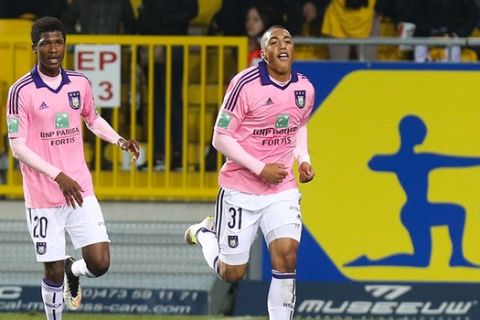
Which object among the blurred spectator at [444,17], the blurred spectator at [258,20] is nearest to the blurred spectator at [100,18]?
the blurred spectator at [258,20]

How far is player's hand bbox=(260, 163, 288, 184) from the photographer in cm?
1151

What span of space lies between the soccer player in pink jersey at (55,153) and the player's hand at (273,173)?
95 centimetres

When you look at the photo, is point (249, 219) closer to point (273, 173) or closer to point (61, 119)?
point (273, 173)

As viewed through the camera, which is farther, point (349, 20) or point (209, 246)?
point (349, 20)

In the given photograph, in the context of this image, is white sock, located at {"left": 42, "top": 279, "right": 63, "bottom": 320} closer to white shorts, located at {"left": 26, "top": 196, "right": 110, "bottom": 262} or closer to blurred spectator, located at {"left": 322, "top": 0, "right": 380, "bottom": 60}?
white shorts, located at {"left": 26, "top": 196, "right": 110, "bottom": 262}

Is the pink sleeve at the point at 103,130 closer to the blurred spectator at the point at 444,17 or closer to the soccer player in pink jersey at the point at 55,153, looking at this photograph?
the soccer player in pink jersey at the point at 55,153

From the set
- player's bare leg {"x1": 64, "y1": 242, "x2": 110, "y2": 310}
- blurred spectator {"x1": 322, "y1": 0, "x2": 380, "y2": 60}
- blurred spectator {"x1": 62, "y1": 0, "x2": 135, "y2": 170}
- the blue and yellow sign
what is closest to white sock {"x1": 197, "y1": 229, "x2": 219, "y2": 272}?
player's bare leg {"x1": 64, "y1": 242, "x2": 110, "y2": 310}

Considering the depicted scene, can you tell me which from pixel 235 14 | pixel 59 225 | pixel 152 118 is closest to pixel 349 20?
pixel 235 14

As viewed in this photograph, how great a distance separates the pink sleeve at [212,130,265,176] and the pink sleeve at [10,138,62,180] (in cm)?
107

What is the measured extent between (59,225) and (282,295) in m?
1.64

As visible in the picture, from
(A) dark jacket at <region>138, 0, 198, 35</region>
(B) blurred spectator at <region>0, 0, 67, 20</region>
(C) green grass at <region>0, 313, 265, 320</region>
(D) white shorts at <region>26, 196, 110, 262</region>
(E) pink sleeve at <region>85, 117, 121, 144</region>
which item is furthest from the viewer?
(B) blurred spectator at <region>0, 0, 67, 20</region>

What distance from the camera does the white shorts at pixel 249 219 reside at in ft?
38.6

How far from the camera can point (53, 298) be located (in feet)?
40.2

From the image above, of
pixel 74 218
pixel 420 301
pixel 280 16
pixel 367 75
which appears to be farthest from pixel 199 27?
pixel 74 218
